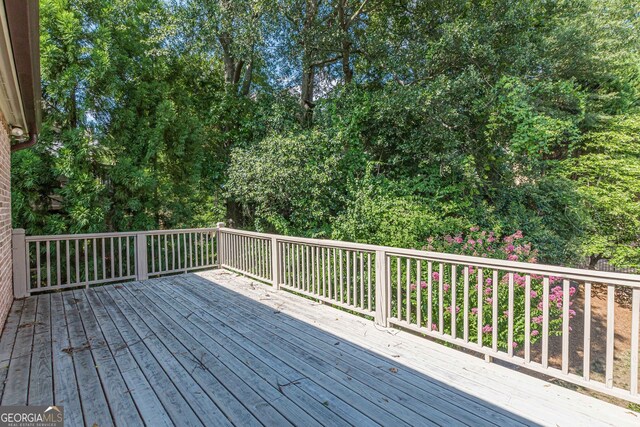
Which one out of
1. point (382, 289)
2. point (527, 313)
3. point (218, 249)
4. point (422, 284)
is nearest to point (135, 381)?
point (382, 289)

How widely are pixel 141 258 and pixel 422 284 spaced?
4.42 meters

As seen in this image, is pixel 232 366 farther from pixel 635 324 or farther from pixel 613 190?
pixel 613 190

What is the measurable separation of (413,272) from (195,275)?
376cm

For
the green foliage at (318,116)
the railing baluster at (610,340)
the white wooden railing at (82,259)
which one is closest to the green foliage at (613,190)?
the green foliage at (318,116)

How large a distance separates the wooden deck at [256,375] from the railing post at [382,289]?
12 centimetres

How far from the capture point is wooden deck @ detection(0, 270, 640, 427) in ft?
6.39

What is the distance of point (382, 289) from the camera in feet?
10.9

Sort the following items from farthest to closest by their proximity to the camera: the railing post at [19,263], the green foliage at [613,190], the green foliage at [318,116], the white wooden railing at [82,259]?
the green foliage at [613,190] → the green foliage at [318,116] → the white wooden railing at [82,259] → the railing post at [19,263]

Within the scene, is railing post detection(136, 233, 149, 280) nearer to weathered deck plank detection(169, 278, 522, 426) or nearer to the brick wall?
the brick wall

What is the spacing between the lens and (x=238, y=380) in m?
2.34

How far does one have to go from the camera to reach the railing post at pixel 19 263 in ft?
13.8

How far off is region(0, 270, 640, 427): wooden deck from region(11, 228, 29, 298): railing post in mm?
731

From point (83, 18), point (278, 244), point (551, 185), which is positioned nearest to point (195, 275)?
point (278, 244)

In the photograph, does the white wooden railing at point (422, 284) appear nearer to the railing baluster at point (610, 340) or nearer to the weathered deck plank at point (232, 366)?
the railing baluster at point (610, 340)
